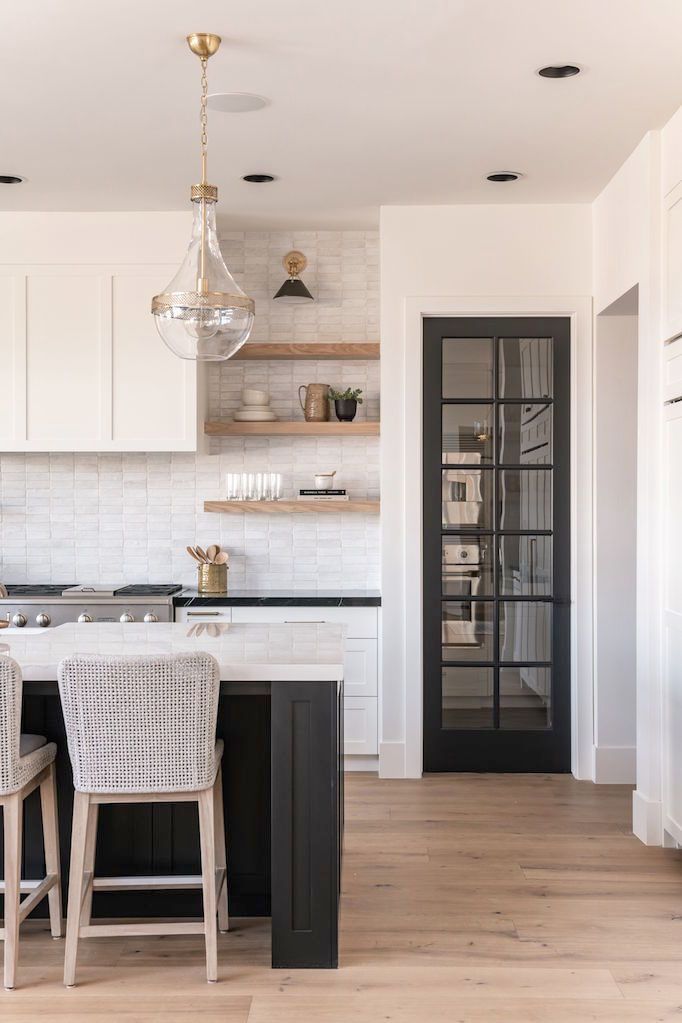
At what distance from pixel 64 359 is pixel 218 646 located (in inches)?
96.6

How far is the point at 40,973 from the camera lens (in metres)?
2.89

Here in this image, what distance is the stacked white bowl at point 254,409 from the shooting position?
5.37 metres

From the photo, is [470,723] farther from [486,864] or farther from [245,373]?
[245,373]

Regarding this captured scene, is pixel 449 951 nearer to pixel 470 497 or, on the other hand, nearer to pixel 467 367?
pixel 470 497

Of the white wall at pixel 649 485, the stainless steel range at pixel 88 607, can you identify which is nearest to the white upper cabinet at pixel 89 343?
the stainless steel range at pixel 88 607

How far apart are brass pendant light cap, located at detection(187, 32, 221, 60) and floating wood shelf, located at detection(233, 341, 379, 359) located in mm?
2146

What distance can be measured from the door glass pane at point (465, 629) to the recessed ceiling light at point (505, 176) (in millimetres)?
2039

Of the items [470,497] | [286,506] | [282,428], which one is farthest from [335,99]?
[286,506]

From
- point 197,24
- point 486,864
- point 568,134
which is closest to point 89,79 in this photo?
point 197,24

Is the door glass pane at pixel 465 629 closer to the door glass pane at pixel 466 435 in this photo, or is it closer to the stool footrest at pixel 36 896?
the door glass pane at pixel 466 435

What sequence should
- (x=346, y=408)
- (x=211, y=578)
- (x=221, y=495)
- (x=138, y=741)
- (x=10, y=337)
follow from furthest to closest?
(x=221, y=495) < (x=346, y=408) < (x=211, y=578) < (x=10, y=337) < (x=138, y=741)

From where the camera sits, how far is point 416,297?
16.4 feet

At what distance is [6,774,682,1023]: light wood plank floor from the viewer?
269cm

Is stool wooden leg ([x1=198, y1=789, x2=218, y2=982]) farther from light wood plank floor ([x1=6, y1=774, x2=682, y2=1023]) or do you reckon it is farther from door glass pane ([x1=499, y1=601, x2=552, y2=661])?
door glass pane ([x1=499, y1=601, x2=552, y2=661])
